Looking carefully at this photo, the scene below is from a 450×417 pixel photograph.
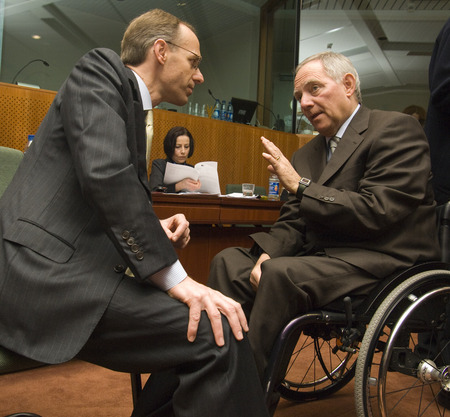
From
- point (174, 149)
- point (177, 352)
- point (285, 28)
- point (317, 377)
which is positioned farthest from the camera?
point (285, 28)

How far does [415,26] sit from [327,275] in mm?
8716

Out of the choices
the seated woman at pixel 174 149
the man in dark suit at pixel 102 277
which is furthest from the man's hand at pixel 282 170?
the seated woman at pixel 174 149

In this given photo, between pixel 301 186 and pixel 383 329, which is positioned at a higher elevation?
pixel 301 186

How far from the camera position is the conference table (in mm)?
2785

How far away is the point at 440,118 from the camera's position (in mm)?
1812

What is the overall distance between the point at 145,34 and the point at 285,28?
661cm

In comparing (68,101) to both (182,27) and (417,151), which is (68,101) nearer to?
(182,27)

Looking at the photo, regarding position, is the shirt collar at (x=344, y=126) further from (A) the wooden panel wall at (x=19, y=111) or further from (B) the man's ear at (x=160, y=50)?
(A) the wooden panel wall at (x=19, y=111)

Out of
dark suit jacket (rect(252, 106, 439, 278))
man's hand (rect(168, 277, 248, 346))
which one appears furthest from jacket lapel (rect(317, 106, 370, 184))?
man's hand (rect(168, 277, 248, 346))

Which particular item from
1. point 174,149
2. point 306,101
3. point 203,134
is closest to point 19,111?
point 174,149

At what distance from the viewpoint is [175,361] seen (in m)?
0.94

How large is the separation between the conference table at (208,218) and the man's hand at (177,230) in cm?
Answer: 130

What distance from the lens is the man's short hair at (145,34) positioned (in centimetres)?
132

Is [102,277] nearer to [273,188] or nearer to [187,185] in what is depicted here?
[187,185]
